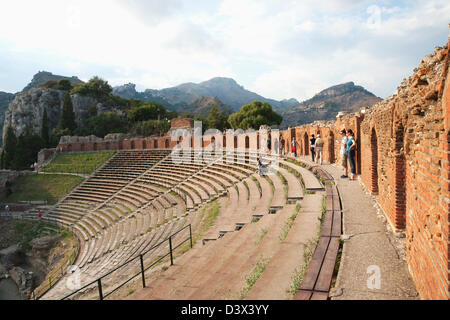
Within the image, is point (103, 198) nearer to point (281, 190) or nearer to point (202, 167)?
point (202, 167)

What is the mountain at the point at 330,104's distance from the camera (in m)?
95.1

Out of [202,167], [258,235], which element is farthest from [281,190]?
[202,167]

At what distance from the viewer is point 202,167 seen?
20422mm

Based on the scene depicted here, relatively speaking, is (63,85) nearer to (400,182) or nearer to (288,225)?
(288,225)

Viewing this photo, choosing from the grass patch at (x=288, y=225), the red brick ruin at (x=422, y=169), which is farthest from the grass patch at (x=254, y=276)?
the red brick ruin at (x=422, y=169)

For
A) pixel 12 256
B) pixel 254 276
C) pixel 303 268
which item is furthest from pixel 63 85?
pixel 303 268

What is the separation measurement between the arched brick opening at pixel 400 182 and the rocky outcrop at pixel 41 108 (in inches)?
2761

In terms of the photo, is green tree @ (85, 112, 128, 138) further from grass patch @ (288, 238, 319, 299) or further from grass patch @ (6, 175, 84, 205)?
grass patch @ (288, 238, 319, 299)

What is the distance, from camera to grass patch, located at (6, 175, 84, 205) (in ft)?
89.1

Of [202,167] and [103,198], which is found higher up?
[202,167]

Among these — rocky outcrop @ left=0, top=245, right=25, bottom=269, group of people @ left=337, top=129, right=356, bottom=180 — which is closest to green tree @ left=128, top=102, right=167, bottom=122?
rocky outcrop @ left=0, top=245, right=25, bottom=269

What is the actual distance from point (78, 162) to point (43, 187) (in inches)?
223

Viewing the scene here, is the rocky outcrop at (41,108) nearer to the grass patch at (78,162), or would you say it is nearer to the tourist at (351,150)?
the grass patch at (78,162)
